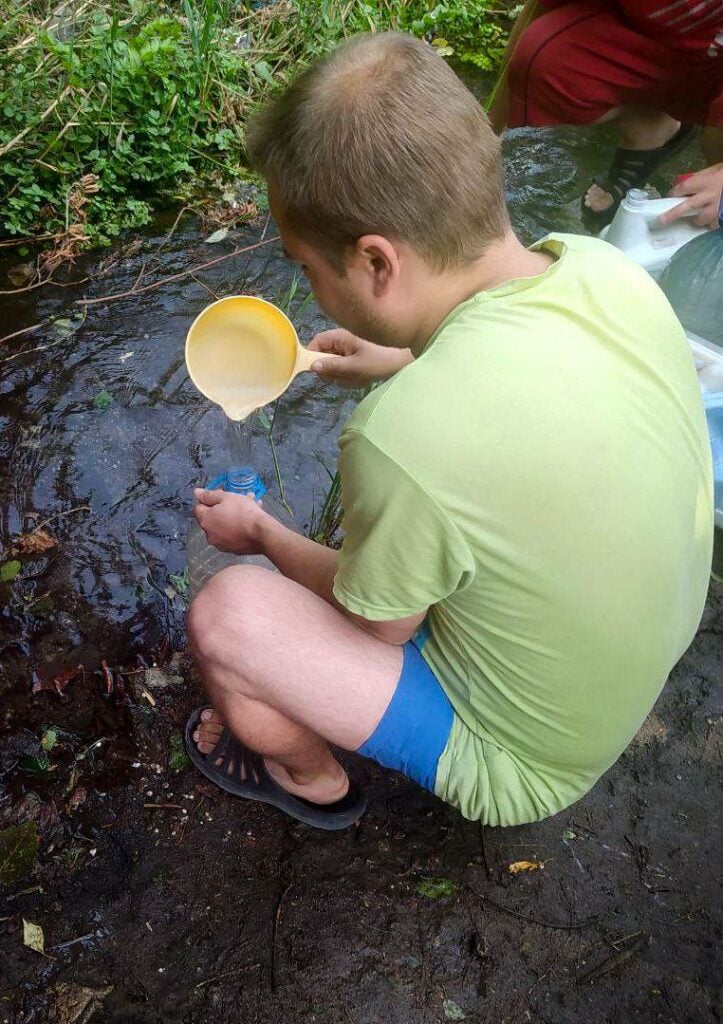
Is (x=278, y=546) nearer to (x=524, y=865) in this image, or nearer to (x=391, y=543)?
(x=391, y=543)

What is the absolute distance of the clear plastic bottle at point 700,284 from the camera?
2.72 m

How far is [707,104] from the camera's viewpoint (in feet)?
10.6

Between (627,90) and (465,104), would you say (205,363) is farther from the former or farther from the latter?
(627,90)

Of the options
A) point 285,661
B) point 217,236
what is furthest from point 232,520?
point 217,236

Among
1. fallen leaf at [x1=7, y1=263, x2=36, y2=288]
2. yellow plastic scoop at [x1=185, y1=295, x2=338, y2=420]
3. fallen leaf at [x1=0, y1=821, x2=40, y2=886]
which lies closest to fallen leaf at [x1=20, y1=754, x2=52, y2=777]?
fallen leaf at [x1=0, y1=821, x2=40, y2=886]

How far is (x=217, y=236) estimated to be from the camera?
346cm

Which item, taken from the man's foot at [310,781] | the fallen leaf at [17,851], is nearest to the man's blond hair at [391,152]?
the man's foot at [310,781]

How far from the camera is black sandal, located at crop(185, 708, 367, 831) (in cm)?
196

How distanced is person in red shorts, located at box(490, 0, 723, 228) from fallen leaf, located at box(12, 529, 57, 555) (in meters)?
2.42

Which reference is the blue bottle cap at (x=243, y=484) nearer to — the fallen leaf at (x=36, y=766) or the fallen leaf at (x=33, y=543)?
the fallen leaf at (x=33, y=543)

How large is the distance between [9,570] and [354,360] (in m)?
1.20

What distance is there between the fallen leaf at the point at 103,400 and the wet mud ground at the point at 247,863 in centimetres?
31

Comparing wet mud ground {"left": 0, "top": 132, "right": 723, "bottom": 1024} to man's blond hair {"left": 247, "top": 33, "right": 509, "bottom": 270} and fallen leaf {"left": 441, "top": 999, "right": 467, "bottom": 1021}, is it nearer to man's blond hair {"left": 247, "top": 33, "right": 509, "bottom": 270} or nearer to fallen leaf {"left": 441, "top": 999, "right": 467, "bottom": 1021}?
fallen leaf {"left": 441, "top": 999, "right": 467, "bottom": 1021}

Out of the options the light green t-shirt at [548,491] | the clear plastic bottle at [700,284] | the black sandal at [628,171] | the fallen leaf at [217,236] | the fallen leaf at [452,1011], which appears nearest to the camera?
the light green t-shirt at [548,491]
